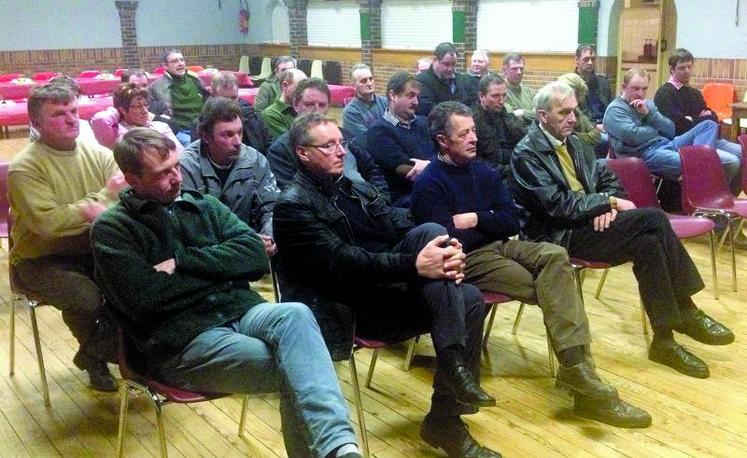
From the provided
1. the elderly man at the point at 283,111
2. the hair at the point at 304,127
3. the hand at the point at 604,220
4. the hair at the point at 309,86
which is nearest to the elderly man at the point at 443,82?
the elderly man at the point at 283,111

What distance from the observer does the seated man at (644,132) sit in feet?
16.3

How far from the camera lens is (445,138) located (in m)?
3.24

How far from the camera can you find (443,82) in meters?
6.32

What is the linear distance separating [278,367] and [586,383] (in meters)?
1.31

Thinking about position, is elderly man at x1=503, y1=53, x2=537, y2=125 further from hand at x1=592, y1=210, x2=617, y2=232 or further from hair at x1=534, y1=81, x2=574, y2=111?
hand at x1=592, y1=210, x2=617, y2=232

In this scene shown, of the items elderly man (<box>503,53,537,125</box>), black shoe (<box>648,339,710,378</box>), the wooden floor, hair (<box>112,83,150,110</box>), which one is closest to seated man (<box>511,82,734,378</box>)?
black shoe (<box>648,339,710,378</box>)

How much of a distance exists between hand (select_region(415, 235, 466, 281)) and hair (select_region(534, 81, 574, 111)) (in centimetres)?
115

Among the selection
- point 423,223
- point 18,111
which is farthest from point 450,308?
point 18,111

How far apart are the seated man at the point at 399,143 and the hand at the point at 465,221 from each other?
42.9 inches

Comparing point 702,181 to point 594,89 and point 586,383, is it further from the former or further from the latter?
point 594,89

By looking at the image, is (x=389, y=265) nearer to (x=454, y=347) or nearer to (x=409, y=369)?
(x=454, y=347)

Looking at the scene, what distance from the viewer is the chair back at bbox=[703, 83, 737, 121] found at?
26.9ft

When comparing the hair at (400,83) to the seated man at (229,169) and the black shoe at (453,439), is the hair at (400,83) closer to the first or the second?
the seated man at (229,169)

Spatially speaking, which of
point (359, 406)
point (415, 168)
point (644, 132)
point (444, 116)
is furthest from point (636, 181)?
point (359, 406)
